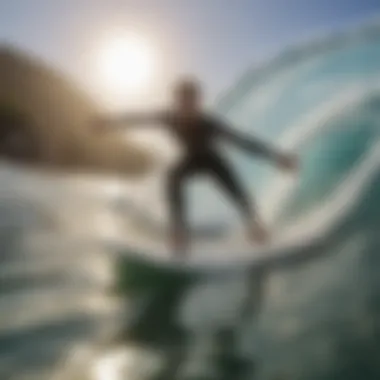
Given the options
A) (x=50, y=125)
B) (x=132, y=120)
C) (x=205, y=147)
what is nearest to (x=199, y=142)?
(x=205, y=147)

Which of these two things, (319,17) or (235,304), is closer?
(235,304)

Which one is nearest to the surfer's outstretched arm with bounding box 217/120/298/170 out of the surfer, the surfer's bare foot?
the surfer

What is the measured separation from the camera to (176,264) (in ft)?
3.83

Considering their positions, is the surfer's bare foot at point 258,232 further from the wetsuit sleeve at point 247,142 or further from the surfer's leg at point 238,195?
the wetsuit sleeve at point 247,142

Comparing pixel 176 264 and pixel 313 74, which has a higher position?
pixel 313 74

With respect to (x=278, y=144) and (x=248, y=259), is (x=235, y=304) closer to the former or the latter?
(x=248, y=259)

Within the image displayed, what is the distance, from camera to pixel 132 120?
120 cm

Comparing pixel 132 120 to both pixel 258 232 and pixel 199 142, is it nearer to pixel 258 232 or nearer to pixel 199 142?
pixel 199 142

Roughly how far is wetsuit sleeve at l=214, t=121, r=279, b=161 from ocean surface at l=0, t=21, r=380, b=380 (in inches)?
0.7

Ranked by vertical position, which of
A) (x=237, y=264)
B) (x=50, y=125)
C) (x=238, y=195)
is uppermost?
(x=50, y=125)

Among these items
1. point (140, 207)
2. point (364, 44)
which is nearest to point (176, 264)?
point (140, 207)

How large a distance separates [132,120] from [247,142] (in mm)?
190

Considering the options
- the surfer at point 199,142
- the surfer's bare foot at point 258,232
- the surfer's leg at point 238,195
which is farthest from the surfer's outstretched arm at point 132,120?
the surfer's bare foot at point 258,232

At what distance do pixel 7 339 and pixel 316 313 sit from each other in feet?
1.55
